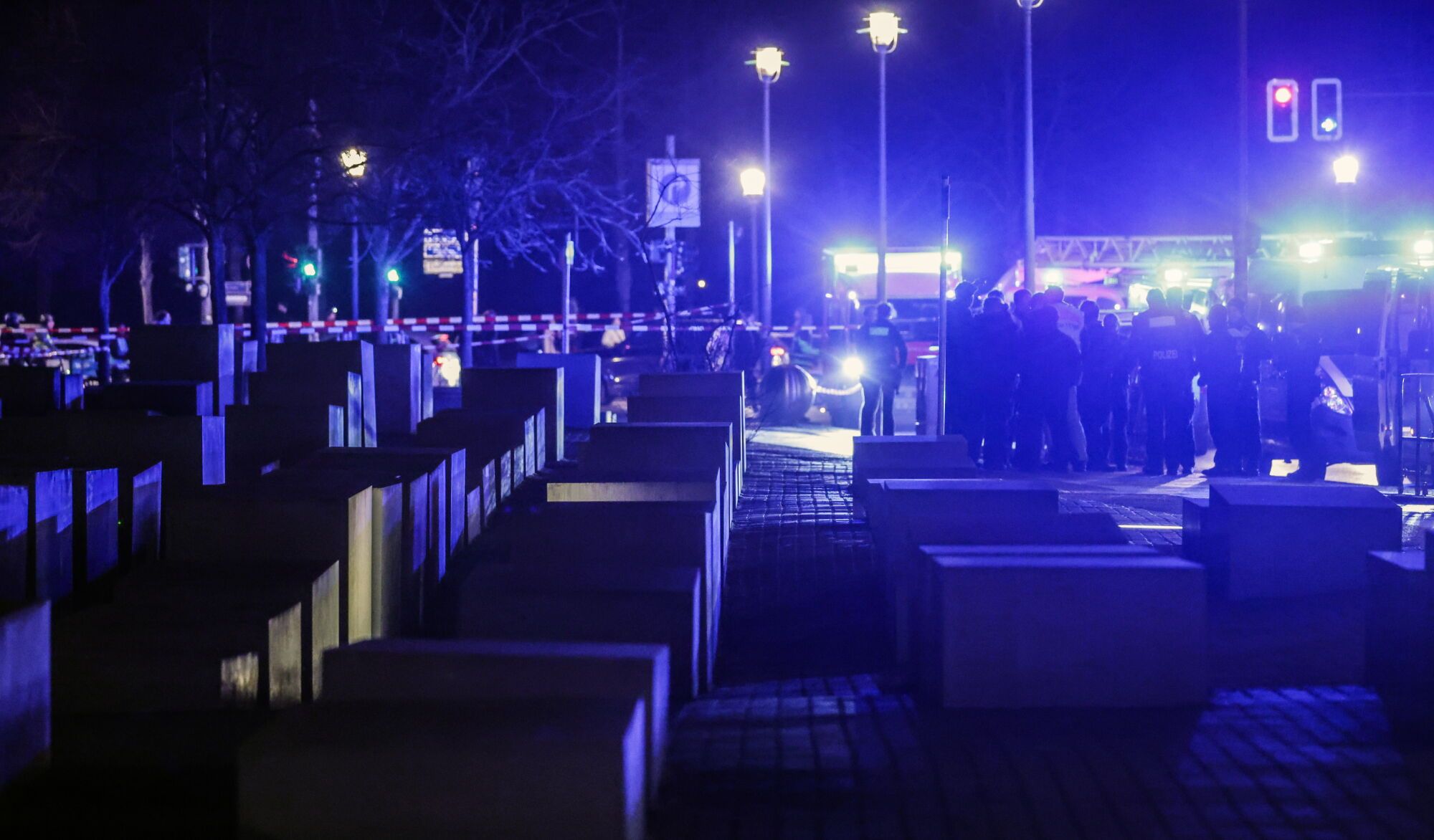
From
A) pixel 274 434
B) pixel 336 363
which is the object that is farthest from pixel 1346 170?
pixel 274 434

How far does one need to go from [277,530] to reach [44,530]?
1.15 meters

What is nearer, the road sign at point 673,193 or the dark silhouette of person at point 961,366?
the dark silhouette of person at point 961,366

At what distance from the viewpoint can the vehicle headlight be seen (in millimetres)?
14648

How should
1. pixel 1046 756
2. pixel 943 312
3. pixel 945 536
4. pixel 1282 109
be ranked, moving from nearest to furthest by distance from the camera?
pixel 1046 756 → pixel 945 536 → pixel 943 312 → pixel 1282 109

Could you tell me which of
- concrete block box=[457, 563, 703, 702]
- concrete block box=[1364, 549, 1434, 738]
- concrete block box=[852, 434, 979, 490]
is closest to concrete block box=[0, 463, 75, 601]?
concrete block box=[457, 563, 703, 702]

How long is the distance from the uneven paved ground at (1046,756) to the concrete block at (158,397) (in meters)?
5.51

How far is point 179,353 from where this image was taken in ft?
41.2

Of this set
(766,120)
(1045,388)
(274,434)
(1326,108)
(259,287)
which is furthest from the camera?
(766,120)

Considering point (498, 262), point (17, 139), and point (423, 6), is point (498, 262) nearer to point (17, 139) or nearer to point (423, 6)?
point (423, 6)

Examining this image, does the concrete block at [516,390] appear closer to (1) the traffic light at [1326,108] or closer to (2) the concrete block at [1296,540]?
(2) the concrete block at [1296,540]

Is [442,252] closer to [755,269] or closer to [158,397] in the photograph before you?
[755,269]

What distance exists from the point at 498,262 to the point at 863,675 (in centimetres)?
4936

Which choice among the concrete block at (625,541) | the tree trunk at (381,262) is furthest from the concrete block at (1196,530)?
the tree trunk at (381,262)

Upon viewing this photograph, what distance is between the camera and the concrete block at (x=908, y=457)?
11031mm
